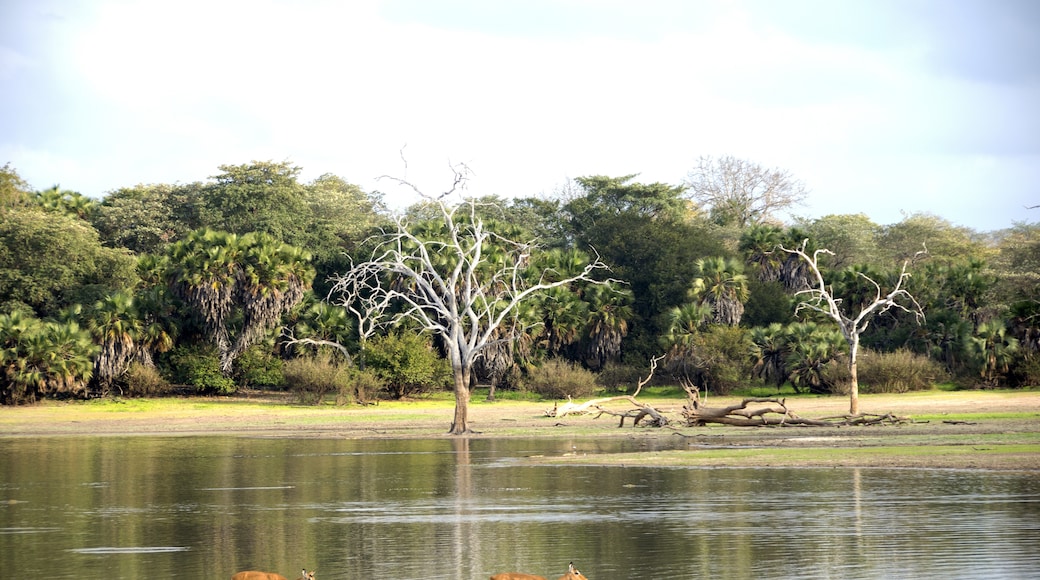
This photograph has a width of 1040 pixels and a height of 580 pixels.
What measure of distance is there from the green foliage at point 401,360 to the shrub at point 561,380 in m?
4.49

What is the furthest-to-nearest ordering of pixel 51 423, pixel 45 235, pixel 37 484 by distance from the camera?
pixel 45 235
pixel 51 423
pixel 37 484

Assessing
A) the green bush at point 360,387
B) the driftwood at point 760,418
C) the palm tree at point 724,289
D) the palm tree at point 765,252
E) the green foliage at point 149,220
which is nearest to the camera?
the driftwood at point 760,418

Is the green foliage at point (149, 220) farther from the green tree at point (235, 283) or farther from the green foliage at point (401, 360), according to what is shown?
the green foliage at point (401, 360)

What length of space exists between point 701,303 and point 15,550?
41.7m

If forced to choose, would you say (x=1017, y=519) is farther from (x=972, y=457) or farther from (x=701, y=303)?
(x=701, y=303)

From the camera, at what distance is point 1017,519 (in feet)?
54.7

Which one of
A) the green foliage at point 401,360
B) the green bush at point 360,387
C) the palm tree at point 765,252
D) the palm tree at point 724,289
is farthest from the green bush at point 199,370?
the palm tree at point 765,252

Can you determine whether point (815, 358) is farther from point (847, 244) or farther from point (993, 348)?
point (847, 244)

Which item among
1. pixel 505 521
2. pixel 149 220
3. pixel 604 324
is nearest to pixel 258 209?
pixel 149 220

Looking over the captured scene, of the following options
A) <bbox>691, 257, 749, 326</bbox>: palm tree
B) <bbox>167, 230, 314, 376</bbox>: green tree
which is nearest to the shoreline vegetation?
<bbox>167, 230, 314, 376</bbox>: green tree

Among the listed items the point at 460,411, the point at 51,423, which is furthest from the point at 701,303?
the point at 51,423

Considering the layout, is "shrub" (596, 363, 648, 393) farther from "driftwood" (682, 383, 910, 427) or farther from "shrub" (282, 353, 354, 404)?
"driftwood" (682, 383, 910, 427)

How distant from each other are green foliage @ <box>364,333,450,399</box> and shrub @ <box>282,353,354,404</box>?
1515mm

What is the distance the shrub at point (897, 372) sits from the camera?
47906mm
